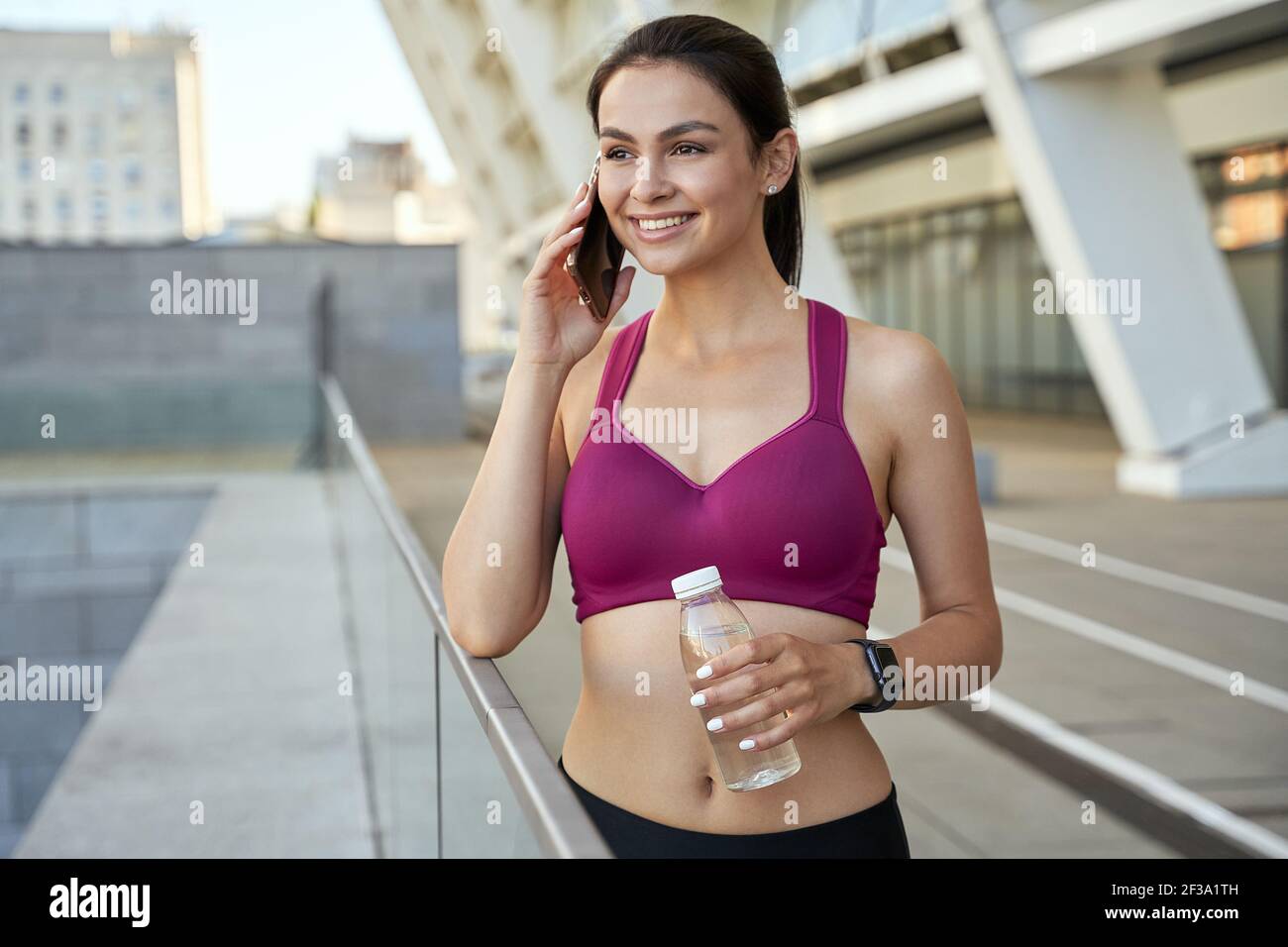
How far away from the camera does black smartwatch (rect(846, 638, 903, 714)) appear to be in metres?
1.94

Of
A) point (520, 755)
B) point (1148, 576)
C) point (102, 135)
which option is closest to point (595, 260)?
point (520, 755)

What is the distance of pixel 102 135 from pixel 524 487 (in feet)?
329

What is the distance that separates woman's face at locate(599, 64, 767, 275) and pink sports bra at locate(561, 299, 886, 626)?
0.26 m

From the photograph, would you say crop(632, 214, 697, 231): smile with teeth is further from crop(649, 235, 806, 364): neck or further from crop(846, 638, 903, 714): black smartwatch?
crop(846, 638, 903, 714): black smartwatch

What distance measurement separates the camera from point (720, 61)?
2080 mm

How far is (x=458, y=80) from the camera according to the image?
38.5 metres

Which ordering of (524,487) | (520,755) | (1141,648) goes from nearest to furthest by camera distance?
(520,755), (524,487), (1141,648)

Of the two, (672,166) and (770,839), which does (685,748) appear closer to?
(770,839)


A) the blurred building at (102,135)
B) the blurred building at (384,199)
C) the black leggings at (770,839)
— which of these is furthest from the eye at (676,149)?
the blurred building at (102,135)

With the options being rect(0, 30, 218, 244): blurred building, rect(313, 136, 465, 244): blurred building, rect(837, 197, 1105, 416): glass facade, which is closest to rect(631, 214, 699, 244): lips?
rect(837, 197, 1105, 416): glass facade

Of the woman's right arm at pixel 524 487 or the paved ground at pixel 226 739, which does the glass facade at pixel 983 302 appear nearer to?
the paved ground at pixel 226 739

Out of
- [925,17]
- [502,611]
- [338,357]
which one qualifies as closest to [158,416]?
[338,357]

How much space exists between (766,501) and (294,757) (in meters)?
4.77

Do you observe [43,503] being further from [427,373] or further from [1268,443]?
[1268,443]
